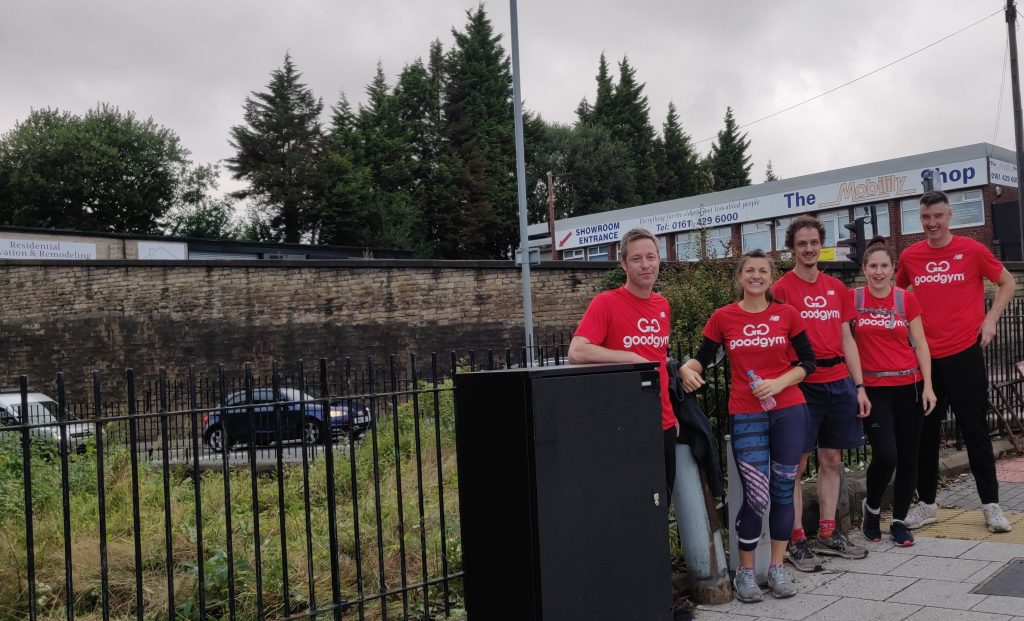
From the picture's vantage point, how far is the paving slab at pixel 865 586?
4430mm

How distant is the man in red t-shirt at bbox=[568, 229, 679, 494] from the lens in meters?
4.23

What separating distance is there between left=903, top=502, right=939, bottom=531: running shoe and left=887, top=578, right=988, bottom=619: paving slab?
1.23 m

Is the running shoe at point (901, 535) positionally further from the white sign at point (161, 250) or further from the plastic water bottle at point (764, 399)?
the white sign at point (161, 250)

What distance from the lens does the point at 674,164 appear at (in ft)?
239

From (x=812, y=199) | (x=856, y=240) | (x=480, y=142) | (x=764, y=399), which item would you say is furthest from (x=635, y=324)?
(x=480, y=142)

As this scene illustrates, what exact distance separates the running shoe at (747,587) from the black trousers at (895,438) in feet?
4.08

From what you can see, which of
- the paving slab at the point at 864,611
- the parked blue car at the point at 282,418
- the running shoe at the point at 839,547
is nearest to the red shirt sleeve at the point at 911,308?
the running shoe at the point at 839,547

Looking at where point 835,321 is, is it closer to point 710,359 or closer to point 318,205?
point 710,359

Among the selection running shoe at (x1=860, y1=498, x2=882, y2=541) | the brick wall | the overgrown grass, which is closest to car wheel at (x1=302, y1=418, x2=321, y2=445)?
the overgrown grass

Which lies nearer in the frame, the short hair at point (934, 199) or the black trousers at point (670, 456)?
the black trousers at point (670, 456)

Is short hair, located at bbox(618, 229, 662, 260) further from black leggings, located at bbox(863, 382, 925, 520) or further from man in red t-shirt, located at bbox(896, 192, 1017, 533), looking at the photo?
man in red t-shirt, located at bbox(896, 192, 1017, 533)

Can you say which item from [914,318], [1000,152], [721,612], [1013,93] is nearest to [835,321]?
[914,318]

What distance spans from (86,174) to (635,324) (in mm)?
57610

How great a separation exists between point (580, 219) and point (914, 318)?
4752cm
